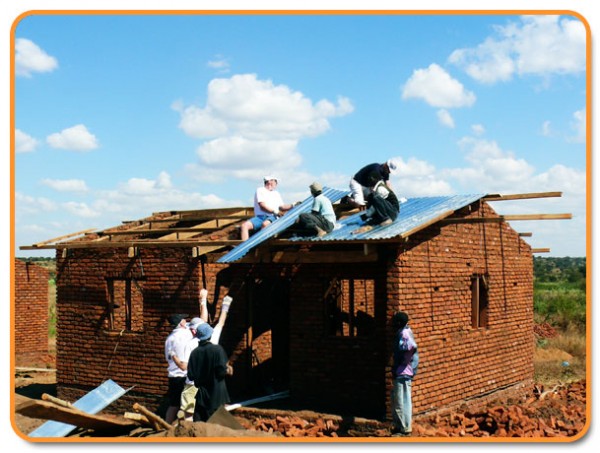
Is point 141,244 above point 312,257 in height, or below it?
above

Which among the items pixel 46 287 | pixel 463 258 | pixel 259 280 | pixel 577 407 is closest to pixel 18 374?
pixel 46 287

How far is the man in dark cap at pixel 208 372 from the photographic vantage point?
10039 mm

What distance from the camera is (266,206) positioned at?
1384 centimetres

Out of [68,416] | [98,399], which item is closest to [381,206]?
[68,416]

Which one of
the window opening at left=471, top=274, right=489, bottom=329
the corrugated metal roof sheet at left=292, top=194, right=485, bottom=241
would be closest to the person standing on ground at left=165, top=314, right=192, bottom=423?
the corrugated metal roof sheet at left=292, top=194, right=485, bottom=241

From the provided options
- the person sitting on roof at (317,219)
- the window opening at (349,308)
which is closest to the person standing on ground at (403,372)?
the window opening at (349,308)

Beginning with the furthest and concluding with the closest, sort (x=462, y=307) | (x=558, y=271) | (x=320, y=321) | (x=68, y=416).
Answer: (x=558, y=271)
(x=462, y=307)
(x=320, y=321)
(x=68, y=416)

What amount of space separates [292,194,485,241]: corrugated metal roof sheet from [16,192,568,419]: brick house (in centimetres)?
4

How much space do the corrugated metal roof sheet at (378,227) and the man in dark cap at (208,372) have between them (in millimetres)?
2523

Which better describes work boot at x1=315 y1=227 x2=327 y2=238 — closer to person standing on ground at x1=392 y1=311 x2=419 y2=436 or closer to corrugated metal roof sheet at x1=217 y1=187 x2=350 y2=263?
corrugated metal roof sheet at x1=217 y1=187 x2=350 y2=263

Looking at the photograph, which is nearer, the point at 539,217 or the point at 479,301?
the point at 539,217

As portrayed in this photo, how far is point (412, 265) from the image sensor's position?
11781 mm

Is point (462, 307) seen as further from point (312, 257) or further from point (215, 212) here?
point (215, 212)

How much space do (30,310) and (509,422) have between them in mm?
16997
